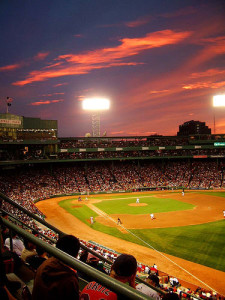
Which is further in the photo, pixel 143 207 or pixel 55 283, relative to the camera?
pixel 143 207

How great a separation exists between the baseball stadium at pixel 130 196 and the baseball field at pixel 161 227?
86mm

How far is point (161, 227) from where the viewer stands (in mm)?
28156

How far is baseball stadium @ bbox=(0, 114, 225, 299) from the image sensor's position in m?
19.1

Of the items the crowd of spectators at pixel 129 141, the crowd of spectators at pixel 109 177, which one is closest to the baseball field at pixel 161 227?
the crowd of spectators at pixel 109 177

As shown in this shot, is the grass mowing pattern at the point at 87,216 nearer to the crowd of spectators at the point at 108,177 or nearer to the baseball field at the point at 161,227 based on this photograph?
the baseball field at the point at 161,227

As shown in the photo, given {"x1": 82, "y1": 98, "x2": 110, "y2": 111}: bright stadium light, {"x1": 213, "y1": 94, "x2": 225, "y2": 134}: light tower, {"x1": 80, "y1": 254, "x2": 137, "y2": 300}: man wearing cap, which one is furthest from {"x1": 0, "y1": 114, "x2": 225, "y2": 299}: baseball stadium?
{"x1": 213, "y1": 94, "x2": 225, "y2": 134}: light tower

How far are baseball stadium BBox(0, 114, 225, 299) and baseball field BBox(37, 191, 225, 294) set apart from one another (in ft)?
0.28

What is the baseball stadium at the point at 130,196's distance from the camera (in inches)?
750

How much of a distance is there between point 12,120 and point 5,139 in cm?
491

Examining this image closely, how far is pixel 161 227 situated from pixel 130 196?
774 inches

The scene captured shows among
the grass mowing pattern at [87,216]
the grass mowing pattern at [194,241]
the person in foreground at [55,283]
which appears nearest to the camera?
the person in foreground at [55,283]

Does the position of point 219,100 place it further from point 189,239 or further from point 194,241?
point 194,241

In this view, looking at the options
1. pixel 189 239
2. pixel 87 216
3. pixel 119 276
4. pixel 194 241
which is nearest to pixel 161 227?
pixel 189 239

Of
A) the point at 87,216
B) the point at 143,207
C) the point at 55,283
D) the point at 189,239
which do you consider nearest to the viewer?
the point at 55,283
